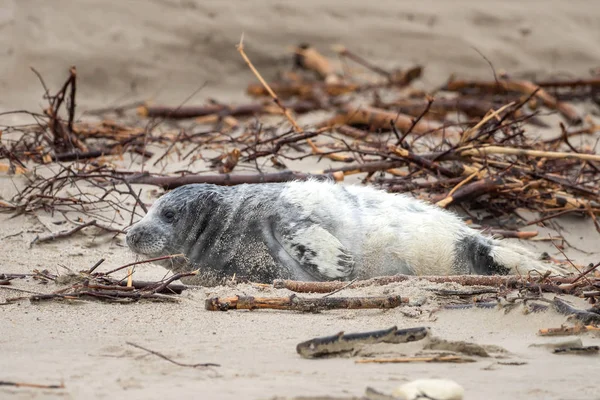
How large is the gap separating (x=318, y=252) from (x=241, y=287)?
18.2 inches

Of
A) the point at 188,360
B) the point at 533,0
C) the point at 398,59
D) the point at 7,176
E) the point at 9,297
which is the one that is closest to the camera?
the point at 188,360

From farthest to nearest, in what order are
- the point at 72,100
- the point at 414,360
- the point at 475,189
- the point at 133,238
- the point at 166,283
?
the point at 72,100, the point at 475,189, the point at 133,238, the point at 166,283, the point at 414,360

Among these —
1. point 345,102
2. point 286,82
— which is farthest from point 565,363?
point 286,82

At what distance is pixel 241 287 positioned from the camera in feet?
15.6

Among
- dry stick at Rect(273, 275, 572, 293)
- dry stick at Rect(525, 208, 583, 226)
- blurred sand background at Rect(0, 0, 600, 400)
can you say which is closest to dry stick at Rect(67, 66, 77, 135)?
blurred sand background at Rect(0, 0, 600, 400)

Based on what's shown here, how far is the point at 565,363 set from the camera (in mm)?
3387

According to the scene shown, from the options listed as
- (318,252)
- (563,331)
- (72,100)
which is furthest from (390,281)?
(72,100)

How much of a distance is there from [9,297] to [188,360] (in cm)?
154

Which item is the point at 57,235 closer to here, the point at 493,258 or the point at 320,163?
the point at 320,163

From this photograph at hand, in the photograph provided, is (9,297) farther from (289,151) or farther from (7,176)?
(289,151)

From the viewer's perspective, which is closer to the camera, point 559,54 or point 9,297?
point 9,297

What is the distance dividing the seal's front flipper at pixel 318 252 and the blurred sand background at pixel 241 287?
424mm

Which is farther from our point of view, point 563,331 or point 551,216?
point 551,216

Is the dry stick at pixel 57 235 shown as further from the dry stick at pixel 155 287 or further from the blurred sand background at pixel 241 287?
the dry stick at pixel 155 287
